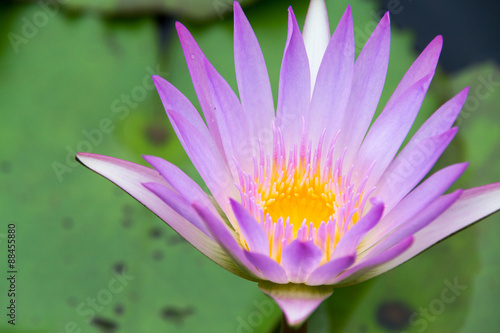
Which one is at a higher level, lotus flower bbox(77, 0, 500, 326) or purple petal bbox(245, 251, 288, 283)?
lotus flower bbox(77, 0, 500, 326)

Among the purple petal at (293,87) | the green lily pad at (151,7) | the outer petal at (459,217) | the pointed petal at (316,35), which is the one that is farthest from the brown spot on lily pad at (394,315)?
the green lily pad at (151,7)

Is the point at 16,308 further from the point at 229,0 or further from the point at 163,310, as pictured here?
the point at 229,0

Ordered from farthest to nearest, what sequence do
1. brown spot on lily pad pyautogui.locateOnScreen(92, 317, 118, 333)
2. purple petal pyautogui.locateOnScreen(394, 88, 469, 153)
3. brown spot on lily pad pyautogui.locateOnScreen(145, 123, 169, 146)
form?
brown spot on lily pad pyautogui.locateOnScreen(145, 123, 169, 146) → brown spot on lily pad pyautogui.locateOnScreen(92, 317, 118, 333) → purple petal pyautogui.locateOnScreen(394, 88, 469, 153)

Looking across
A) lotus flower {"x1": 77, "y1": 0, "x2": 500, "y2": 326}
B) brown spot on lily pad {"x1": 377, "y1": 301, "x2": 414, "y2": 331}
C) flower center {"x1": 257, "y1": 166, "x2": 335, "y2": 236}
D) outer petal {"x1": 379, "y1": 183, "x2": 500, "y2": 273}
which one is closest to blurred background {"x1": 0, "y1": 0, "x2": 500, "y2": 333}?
brown spot on lily pad {"x1": 377, "y1": 301, "x2": 414, "y2": 331}

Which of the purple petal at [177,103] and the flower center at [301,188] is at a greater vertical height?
the purple petal at [177,103]

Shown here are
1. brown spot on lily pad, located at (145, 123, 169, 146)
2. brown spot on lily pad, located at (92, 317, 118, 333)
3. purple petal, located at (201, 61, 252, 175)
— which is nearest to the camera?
purple petal, located at (201, 61, 252, 175)

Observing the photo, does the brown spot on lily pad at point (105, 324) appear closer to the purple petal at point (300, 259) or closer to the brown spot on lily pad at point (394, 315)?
the purple petal at point (300, 259)

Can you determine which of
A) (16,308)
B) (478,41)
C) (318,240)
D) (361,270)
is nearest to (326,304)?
(318,240)

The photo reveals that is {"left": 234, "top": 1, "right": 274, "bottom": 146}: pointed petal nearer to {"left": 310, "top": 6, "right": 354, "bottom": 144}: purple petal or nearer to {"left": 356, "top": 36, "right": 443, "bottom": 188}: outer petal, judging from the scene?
{"left": 310, "top": 6, "right": 354, "bottom": 144}: purple petal
